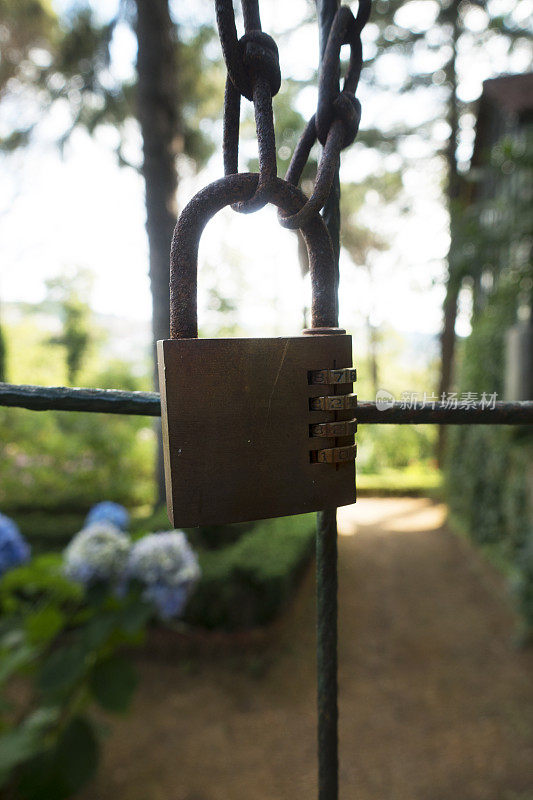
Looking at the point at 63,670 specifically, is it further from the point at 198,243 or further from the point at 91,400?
the point at 198,243

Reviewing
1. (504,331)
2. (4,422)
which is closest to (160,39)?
(504,331)

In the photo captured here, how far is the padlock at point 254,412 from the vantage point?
66 cm

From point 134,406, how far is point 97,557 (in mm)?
1834

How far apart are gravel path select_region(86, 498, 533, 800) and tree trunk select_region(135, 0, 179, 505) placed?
11.0 ft

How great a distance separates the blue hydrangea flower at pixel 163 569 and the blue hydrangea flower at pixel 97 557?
0.27 feet

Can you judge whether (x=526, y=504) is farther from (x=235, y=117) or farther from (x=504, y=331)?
(x=235, y=117)

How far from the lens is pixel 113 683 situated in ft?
6.88

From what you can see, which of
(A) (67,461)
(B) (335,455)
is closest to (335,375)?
(B) (335,455)

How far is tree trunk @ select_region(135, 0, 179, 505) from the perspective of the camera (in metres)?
6.35

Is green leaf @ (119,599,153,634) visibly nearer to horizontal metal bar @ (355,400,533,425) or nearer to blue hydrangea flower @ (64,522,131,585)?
blue hydrangea flower @ (64,522,131,585)

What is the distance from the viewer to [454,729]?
4.12m

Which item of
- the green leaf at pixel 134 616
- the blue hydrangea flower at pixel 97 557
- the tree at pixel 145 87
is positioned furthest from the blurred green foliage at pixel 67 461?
the green leaf at pixel 134 616

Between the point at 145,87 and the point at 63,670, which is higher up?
the point at 145,87

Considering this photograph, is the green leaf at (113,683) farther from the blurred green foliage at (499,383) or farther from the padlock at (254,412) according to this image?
the blurred green foliage at (499,383)
